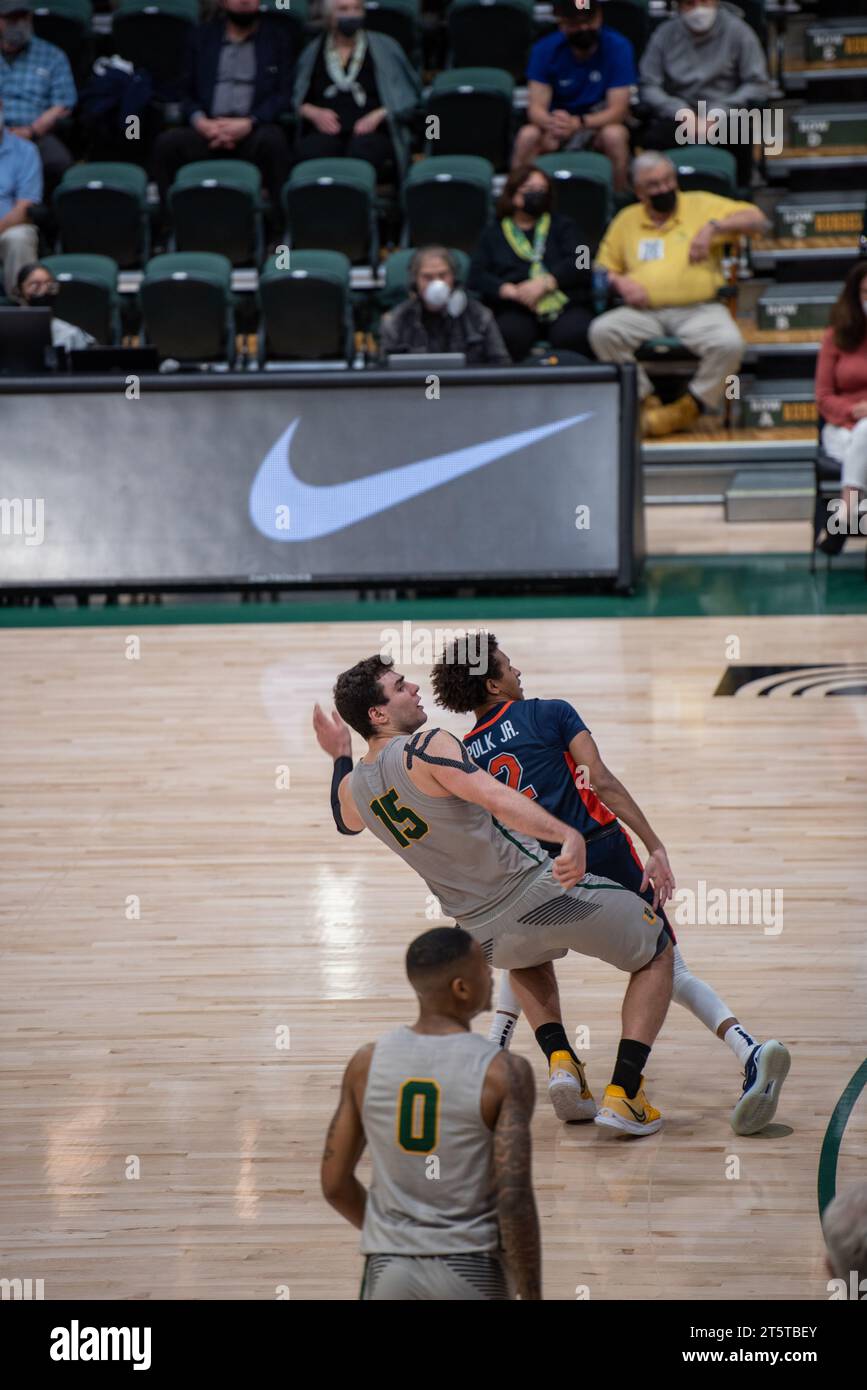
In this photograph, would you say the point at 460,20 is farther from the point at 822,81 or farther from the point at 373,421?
the point at 373,421

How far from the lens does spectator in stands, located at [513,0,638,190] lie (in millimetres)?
13547

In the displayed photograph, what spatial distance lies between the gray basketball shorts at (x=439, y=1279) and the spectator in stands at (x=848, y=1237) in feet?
1.78

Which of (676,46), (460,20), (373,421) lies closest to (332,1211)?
(373,421)

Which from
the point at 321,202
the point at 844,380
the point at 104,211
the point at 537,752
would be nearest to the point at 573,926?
the point at 537,752

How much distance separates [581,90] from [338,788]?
10583 millimetres

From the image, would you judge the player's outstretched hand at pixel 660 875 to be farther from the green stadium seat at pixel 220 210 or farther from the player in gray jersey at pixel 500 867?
the green stadium seat at pixel 220 210

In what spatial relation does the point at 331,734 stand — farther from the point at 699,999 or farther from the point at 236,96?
the point at 236,96

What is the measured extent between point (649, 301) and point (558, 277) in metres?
0.67

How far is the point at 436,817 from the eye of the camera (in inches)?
161

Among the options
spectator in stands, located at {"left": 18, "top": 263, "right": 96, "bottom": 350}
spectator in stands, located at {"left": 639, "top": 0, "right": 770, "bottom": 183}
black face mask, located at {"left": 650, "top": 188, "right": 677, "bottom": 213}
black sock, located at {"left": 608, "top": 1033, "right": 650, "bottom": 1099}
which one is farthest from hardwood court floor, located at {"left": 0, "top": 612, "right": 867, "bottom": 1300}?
spectator in stands, located at {"left": 639, "top": 0, "right": 770, "bottom": 183}

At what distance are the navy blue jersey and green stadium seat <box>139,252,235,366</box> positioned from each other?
8522 millimetres

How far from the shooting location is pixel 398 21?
14.8 metres

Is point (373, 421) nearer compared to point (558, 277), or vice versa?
point (373, 421)
